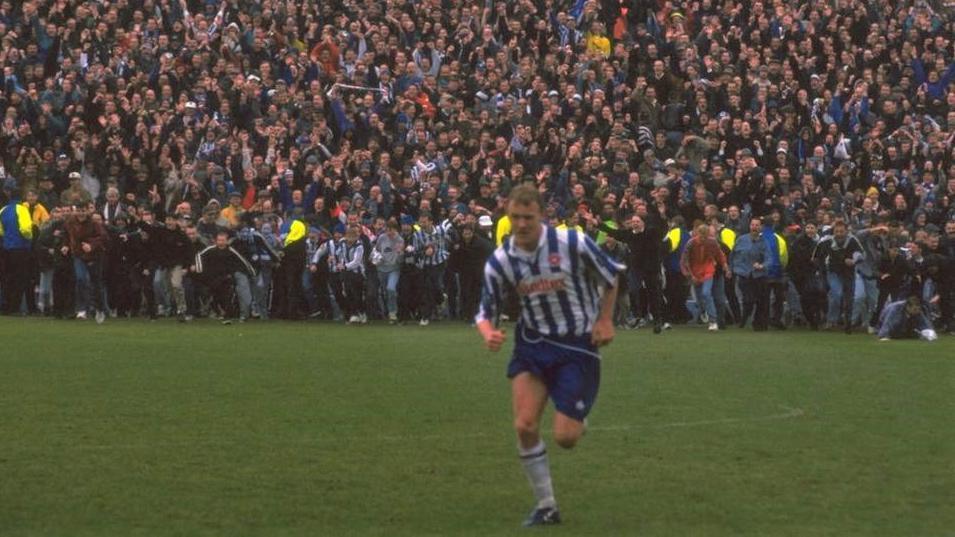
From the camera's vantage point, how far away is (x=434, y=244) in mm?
30547

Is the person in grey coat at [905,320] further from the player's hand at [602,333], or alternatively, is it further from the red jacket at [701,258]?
the player's hand at [602,333]

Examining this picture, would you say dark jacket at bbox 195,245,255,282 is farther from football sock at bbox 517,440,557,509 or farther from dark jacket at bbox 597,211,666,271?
football sock at bbox 517,440,557,509

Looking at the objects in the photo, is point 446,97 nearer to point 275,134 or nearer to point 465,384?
point 275,134

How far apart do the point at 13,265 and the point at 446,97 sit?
8374 millimetres

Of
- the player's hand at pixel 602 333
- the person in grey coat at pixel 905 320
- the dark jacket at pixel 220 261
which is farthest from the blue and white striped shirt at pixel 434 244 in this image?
the player's hand at pixel 602 333

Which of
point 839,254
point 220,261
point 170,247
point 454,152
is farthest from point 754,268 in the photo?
point 170,247

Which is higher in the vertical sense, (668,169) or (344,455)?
(668,169)

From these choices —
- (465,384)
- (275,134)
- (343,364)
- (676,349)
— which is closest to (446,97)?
(275,134)

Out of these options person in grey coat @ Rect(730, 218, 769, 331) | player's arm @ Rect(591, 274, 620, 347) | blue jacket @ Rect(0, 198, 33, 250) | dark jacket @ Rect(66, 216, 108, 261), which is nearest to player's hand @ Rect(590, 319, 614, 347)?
player's arm @ Rect(591, 274, 620, 347)

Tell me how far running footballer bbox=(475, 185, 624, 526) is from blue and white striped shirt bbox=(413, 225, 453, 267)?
66.2 feet

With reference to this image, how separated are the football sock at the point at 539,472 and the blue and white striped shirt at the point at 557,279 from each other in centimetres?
64

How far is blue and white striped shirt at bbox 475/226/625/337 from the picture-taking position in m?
10.2

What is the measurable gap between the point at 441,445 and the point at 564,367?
361 cm

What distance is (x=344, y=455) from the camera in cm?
1299
